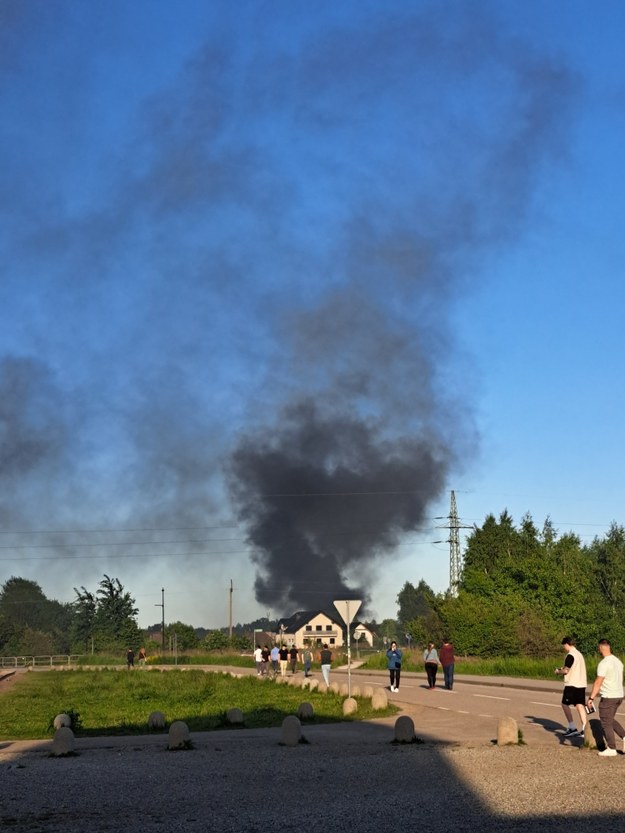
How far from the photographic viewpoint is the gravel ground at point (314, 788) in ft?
34.6

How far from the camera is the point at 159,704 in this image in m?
33.0

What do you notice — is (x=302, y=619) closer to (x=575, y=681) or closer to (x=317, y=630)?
(x=317, y=630)

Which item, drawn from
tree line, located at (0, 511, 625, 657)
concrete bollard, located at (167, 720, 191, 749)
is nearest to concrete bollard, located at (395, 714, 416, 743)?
concrete bollard, located at (167, 720, 191, 749)

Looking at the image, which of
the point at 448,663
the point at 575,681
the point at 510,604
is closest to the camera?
the point at 575,681

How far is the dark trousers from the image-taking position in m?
15.1

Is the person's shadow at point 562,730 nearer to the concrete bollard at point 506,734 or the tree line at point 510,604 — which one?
the concrete bollard at point 506,734

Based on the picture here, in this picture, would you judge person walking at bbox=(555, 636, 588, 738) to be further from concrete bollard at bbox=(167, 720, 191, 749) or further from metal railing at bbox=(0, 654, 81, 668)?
metal railing at bbox=(0, 654, 81, 668)

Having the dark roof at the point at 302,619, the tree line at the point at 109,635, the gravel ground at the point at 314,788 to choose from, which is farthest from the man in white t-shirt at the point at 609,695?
the dark roof at the point at 302,619

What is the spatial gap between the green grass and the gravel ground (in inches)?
229

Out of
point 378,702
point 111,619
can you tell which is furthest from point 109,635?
point 378,702

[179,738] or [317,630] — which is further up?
[179,738]

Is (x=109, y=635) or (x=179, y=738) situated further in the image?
(x=109, y=635)

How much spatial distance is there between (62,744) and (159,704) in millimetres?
16263

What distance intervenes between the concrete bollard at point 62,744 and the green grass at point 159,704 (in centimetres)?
486
